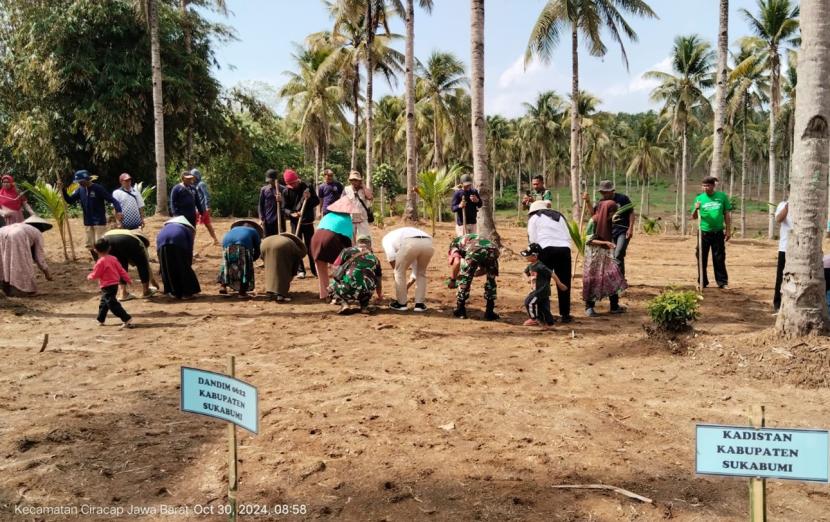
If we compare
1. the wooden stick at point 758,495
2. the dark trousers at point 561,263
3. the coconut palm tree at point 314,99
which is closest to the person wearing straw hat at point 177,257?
the dark trousers at point 561,263

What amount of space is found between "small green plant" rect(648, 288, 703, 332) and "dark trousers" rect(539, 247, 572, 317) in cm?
140

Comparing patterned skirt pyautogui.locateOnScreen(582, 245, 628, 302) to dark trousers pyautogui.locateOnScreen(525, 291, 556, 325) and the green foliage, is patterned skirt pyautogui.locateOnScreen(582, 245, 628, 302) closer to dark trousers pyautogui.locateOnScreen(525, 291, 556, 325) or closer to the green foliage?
dark trousers pyautogui.locateOnScreen(525, 291, 556, 325)

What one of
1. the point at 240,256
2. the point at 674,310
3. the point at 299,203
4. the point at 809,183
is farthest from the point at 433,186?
the point at 809,183

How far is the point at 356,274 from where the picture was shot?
26.7 feet

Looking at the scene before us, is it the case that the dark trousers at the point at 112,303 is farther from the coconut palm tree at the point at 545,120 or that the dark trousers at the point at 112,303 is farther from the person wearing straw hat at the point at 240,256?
the coconut palm tree at the point at 545,120

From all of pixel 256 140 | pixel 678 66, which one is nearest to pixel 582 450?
pixel 256 140

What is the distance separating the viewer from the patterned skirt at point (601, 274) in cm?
822

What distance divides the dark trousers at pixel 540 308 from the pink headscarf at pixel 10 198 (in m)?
9.03

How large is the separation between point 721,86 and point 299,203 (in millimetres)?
12781

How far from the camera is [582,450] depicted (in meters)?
4.16

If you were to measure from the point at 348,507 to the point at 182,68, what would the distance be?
2303 cm

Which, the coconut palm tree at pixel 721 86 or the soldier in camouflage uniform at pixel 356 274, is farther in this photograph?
the coconut palm tree at pixel 721 86

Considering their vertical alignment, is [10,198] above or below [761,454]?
above

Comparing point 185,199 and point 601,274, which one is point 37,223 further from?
point 601,274
